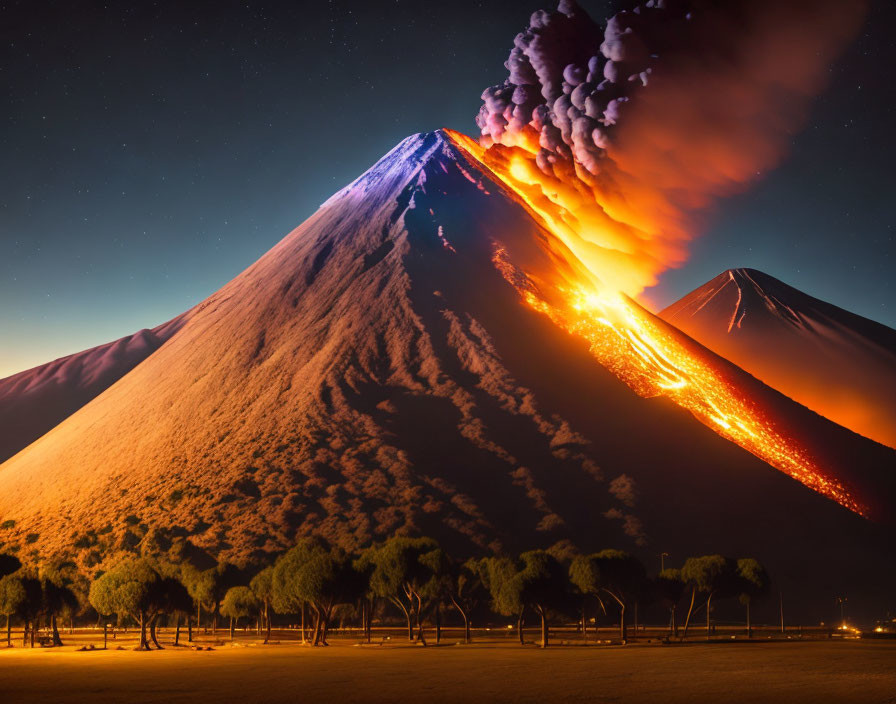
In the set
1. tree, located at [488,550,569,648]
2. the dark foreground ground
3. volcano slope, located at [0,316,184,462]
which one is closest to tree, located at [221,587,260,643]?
the dark foreground ground

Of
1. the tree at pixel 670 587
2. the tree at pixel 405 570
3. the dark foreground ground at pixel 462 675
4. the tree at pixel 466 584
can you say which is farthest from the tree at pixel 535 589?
the tree at pixel 670 587

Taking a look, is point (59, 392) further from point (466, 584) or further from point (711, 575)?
point (711, 575)

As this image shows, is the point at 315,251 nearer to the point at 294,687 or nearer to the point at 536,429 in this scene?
the point at 536,429

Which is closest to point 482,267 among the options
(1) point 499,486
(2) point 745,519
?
(1) point 499,486

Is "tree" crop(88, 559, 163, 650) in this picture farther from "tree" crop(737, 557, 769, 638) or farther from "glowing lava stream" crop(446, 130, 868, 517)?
"glowing lava stream" crop(446, 130, 868, 517)

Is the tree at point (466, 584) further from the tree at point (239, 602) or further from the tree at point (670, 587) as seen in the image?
the tree at point (239, 602)

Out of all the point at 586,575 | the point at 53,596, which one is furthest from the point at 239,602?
the point at 586,575
